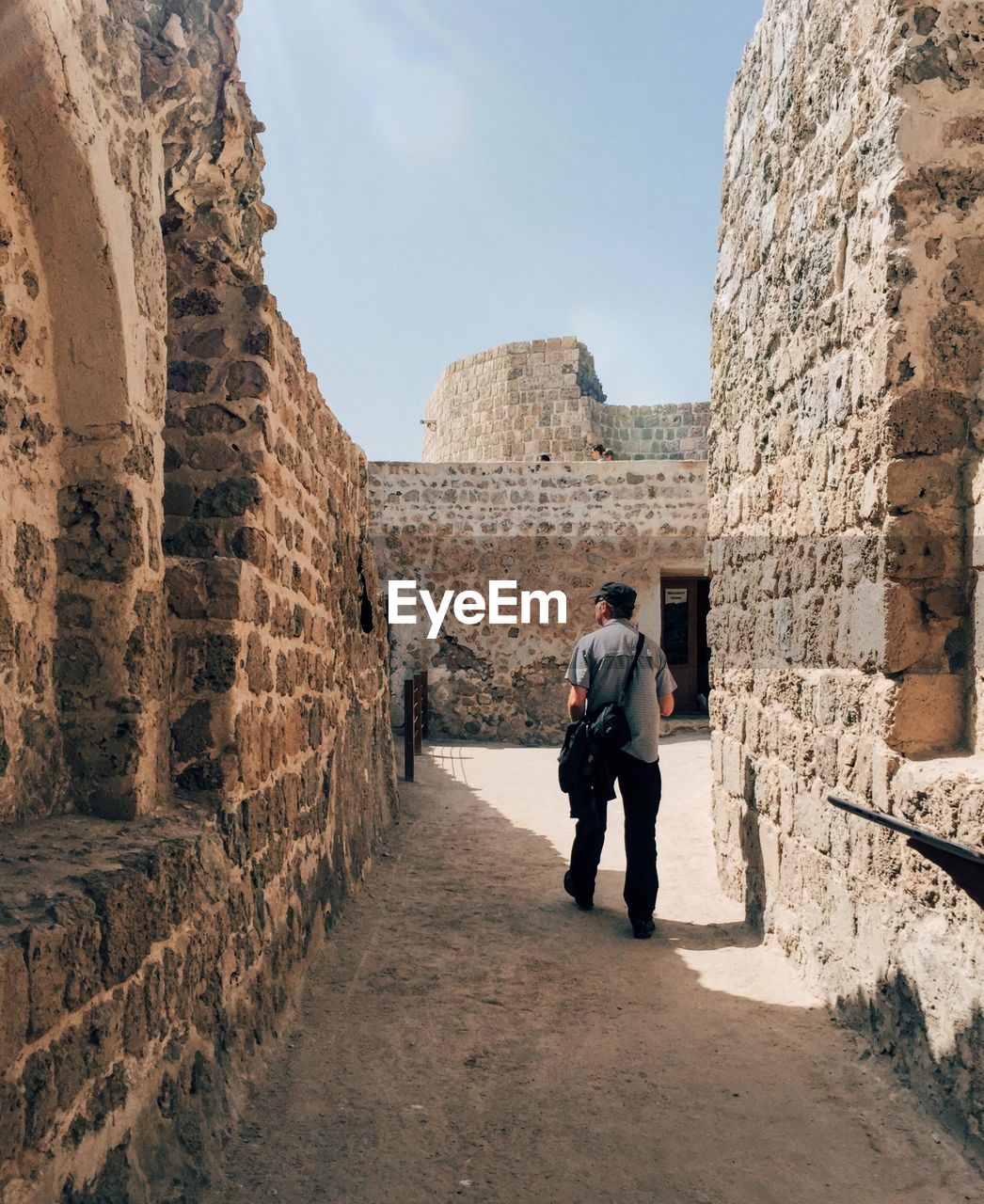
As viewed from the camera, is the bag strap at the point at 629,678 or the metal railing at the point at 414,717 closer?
the bag strap at the point at 629,678

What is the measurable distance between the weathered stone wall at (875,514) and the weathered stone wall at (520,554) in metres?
7.12

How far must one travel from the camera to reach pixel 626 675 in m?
4.34

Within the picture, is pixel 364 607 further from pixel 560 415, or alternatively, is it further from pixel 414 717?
pixel 560 415

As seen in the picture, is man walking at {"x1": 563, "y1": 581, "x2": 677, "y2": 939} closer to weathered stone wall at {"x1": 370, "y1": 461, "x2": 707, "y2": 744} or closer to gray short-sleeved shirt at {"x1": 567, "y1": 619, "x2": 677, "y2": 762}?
gray short-sleeved shirt at {"x1": 567, "y1": 619, "x2": 677, "y2": 762}

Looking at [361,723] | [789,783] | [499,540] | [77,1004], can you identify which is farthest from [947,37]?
[499,540]

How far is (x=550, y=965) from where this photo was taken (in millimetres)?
3811

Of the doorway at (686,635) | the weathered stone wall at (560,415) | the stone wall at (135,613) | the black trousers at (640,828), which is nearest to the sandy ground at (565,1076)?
the black trousers at (640,828)

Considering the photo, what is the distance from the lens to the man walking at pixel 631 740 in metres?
4.19

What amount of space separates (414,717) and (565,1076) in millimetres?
5909

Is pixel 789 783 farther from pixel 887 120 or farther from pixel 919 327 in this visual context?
pixel 887 120

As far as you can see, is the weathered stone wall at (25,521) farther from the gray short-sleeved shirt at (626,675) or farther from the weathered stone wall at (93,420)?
the gray short-sleeved shirt at (626,675)

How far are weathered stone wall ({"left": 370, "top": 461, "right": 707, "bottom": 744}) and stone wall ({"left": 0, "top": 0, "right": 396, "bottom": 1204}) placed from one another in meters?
7.76

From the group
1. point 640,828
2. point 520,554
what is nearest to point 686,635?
point 520,554

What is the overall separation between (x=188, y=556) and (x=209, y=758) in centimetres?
62
